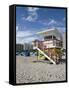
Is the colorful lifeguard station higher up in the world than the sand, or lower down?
higher up

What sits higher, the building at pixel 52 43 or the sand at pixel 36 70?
the building at pixel 52 43

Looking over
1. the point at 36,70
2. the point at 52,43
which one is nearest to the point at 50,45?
the point at 52,43

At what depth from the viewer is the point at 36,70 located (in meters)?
1.80

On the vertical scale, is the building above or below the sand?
above

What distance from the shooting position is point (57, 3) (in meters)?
1.87

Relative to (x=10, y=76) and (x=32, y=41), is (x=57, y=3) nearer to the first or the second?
(x=32, y=41)

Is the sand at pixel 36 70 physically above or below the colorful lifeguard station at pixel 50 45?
below

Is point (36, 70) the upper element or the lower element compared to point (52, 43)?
lower

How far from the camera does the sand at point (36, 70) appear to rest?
1.75m

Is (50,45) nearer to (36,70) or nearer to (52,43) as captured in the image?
(52,43)

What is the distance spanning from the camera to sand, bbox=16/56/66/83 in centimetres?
175

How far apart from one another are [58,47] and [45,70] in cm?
16

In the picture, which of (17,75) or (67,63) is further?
(67,63)
